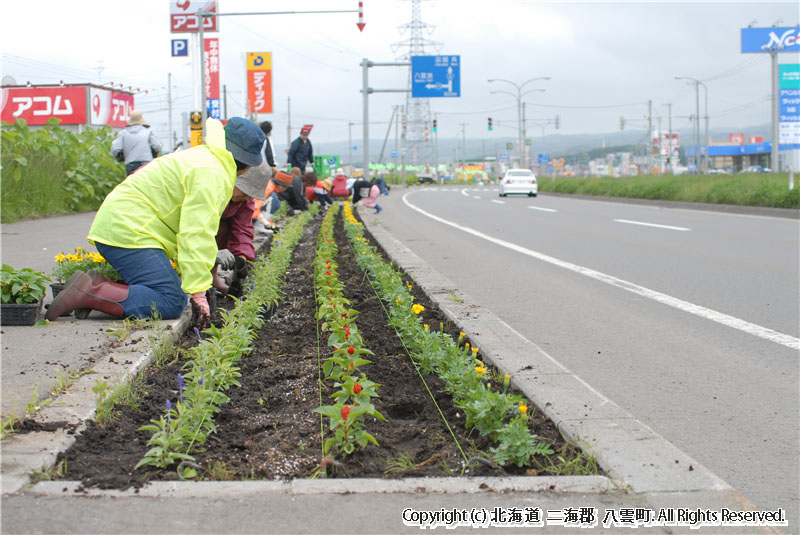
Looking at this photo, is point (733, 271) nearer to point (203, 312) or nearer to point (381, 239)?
point (381, 239)

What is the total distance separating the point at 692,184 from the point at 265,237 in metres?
19.4

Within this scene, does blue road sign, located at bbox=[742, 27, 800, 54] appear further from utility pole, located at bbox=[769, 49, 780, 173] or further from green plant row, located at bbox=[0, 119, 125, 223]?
green plant row, located at bbox=[0, 119, 125, 223]

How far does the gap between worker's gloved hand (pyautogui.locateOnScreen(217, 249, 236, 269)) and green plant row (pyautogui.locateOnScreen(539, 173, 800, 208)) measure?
57.4 ft

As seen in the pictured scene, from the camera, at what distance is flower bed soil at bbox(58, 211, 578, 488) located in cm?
289

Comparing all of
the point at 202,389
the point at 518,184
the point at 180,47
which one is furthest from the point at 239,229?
the point at 518,184

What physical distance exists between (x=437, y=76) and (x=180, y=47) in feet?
47.2

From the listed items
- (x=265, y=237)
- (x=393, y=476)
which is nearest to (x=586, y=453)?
(x=393, y=476)

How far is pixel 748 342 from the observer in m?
5.48

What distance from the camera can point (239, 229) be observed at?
6652mm

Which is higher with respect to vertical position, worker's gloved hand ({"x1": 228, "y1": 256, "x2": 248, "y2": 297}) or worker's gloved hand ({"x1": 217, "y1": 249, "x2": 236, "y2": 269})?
worker's gloved hand ({"x1": 217, "y1": 249, "x2": 236, "y2": 269})

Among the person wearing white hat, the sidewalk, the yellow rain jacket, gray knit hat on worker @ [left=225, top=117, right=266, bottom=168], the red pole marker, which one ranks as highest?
the red pole marker

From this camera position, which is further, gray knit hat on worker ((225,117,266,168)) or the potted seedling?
gray knit hat on worker ((225,117,266,168))

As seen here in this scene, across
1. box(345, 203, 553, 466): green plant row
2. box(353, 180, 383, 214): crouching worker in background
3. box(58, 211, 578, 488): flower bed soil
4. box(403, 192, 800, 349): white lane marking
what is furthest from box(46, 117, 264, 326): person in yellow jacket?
box(353, 180, 383, 214): crouching worker in background

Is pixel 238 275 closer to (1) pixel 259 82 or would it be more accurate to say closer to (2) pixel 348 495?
(2) pixel 348 495
